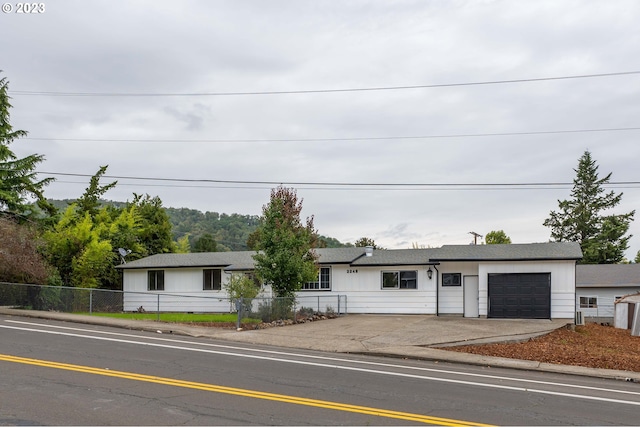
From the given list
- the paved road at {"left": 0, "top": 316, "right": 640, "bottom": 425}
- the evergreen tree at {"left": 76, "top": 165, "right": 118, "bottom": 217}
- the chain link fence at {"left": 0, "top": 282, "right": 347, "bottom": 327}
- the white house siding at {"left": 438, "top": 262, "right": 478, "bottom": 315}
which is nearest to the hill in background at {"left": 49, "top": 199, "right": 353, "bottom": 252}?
the evergreen tree at {"left": 76, "top": 165, "right": 118, "bottom": 217}

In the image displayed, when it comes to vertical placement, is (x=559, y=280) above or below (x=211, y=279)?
above

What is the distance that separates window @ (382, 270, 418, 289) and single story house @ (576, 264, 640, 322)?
15.3 meters

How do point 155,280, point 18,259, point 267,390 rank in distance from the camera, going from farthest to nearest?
1. point 155,280
2. point 18,259
3. point 267,390

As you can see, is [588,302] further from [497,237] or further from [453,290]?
[497,237]

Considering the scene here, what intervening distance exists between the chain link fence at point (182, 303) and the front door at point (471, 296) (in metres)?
6.15

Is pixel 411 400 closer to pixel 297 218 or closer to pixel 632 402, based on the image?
pixel 632 402

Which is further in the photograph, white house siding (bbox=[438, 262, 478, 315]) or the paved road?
white house siding (bbox=[438, 262, 478, 315])

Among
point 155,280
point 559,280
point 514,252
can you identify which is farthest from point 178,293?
point 559,280

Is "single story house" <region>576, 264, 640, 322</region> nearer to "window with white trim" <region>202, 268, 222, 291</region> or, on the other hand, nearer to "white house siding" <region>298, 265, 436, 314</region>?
"white house siding" <region>298, 265, 436, 314</region>

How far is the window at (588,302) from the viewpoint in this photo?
40.7 m

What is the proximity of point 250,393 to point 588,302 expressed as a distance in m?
36.7

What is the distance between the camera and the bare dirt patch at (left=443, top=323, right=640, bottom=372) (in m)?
15.6

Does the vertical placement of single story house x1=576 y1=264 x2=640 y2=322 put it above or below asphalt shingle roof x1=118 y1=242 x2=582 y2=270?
below

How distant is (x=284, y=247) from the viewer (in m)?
25.7
